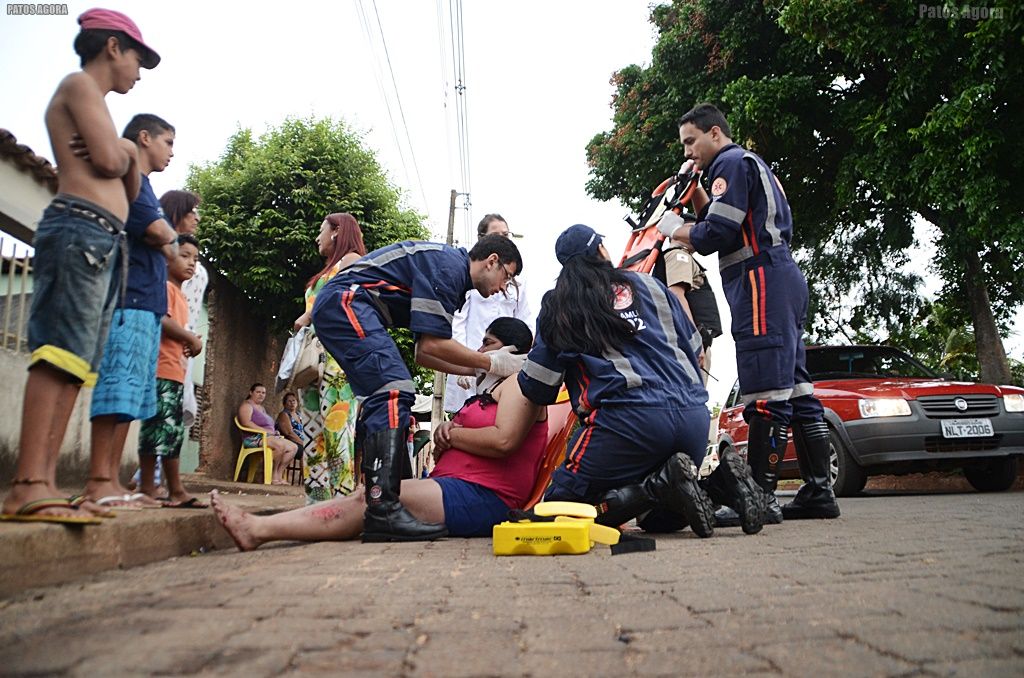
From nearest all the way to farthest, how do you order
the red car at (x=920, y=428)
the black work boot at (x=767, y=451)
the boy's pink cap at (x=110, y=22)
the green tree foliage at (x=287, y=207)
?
the boy's pink cap at (x=110, y=22)
the black work boot at (x=767, y=451)
the red car at (x=920, y=428)
the green tree foliage at (x=287, y=207)

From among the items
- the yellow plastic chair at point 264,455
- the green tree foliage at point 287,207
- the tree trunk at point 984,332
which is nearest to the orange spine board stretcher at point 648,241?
the tree trunk at point 984,332

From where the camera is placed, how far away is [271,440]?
12.8 m

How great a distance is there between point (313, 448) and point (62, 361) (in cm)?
315

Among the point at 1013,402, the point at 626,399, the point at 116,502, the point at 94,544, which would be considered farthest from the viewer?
the point at 1013,402

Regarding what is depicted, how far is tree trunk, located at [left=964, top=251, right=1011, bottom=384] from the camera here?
1105cm

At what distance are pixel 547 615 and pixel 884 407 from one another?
6.34 m

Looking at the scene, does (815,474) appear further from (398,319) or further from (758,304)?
(398,319)

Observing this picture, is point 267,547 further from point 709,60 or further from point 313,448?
point 709,60

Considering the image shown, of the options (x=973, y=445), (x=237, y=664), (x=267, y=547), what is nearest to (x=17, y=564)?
(x=237, y=664)

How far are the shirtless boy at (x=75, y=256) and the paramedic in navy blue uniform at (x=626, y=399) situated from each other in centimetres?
180

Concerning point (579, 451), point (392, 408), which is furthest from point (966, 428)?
point (392, 408)

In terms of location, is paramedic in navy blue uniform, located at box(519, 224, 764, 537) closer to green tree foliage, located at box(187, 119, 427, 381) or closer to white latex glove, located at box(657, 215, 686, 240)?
white latex glove, located at box(657, 215, 686, 240)

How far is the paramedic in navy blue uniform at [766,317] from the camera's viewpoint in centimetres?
439

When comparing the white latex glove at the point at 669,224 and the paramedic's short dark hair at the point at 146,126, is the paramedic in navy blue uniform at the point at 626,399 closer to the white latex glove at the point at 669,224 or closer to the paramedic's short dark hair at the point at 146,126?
the white latex glove at the point at 669,224
